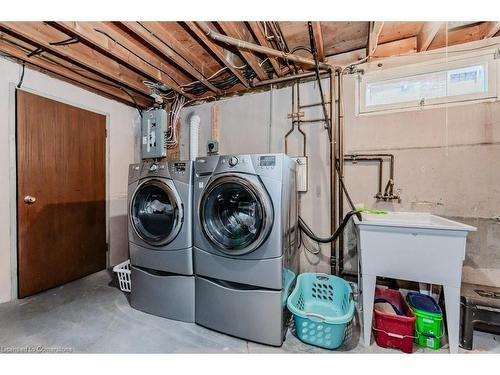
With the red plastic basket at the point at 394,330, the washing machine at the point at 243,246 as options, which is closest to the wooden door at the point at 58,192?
the washing machine at the point at 243,246

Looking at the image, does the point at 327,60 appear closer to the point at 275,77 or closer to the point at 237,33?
the point at 275,77

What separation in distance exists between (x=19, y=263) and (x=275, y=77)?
127 inches

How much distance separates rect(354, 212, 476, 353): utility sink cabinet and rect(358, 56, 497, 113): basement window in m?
1.19

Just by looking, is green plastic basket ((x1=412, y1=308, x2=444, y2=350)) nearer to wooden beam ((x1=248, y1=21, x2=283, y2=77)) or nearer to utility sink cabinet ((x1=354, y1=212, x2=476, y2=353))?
utility sink cabinet ((x1=354, y1=212, x2=476, y2=353))

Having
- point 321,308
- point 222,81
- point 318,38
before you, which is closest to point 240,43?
point 318,38

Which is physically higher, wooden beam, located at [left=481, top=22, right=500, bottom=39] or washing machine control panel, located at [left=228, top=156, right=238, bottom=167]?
wooden beam, located at [left=481, top=22, right=500, bottom=39]

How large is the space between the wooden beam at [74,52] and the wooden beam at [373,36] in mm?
2424

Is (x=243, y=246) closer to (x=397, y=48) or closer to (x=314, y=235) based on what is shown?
(x=314, y=235)

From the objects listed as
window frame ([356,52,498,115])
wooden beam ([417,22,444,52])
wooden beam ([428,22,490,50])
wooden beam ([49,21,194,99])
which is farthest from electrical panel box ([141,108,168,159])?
wooden beam ([428,22,490,50])

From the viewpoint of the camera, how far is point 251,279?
1.59 m

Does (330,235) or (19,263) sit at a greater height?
(330,235)

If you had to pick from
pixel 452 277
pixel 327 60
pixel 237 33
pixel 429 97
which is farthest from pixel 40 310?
pixel 429 97

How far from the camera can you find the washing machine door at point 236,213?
1.53m

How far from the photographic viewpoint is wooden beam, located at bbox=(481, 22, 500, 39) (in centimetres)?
177
